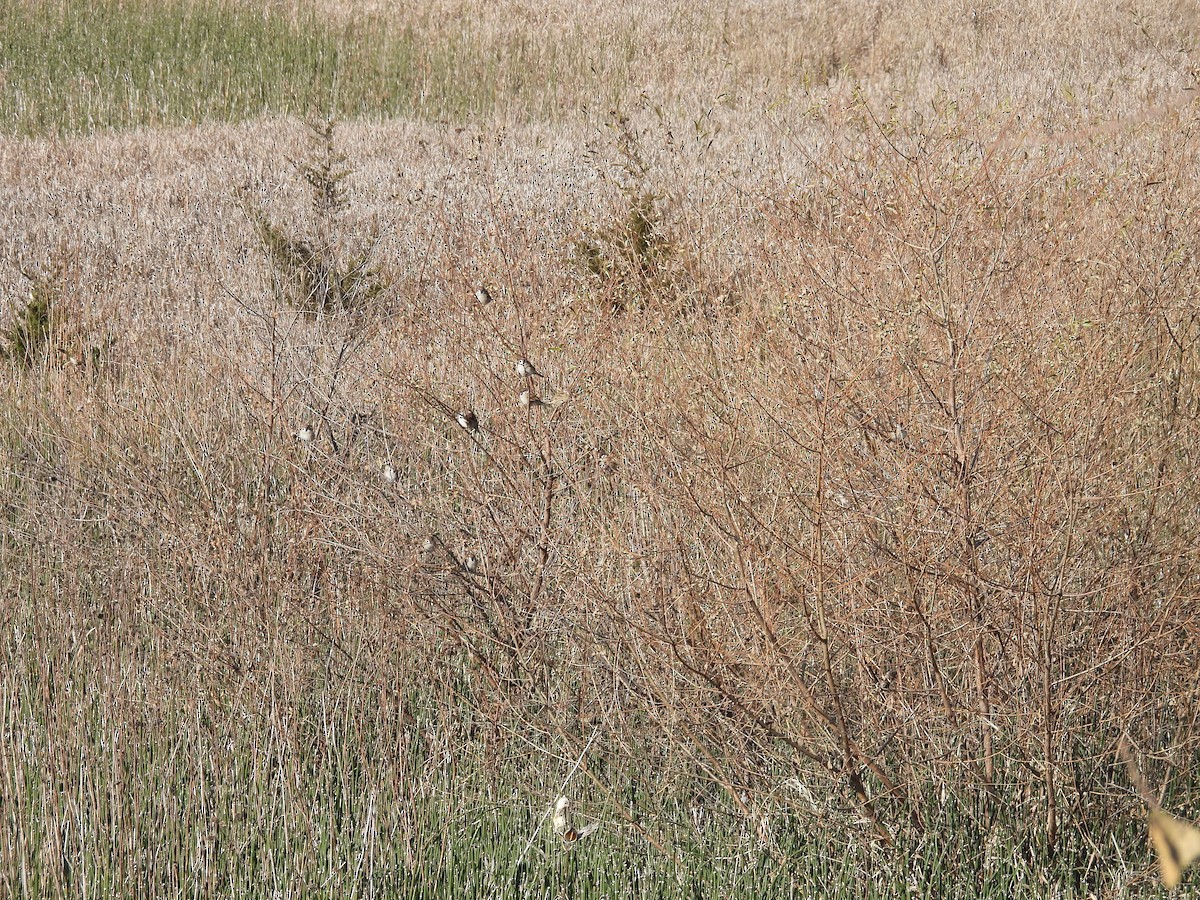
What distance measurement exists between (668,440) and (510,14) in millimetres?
13444

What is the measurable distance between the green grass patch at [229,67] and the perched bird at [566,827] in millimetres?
10270

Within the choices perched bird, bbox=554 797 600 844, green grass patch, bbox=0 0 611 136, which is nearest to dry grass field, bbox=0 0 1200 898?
perched bird, bbox=554 797 600 844

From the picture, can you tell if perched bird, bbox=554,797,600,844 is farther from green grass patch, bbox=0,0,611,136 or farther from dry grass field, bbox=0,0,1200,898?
green grass patch, bbox=0,0,611,136

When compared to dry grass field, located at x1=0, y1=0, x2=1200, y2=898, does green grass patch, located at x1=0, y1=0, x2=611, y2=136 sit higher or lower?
higher

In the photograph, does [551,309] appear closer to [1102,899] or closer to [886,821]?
[886,821]

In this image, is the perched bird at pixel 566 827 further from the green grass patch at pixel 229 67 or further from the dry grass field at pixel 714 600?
the green grass patch at pixel 229 67

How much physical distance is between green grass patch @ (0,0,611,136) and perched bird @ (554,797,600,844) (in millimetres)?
10270

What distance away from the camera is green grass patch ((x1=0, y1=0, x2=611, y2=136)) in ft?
39.6

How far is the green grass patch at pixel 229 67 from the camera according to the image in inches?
476

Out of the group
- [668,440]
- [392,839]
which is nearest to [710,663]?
[668,440]

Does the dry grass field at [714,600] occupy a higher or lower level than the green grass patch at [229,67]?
lower

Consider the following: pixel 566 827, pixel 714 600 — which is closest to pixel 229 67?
pixel 714 600

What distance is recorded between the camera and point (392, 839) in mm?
2283

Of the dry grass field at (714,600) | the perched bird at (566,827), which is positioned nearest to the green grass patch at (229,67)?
the dry grass field at (714,600)
